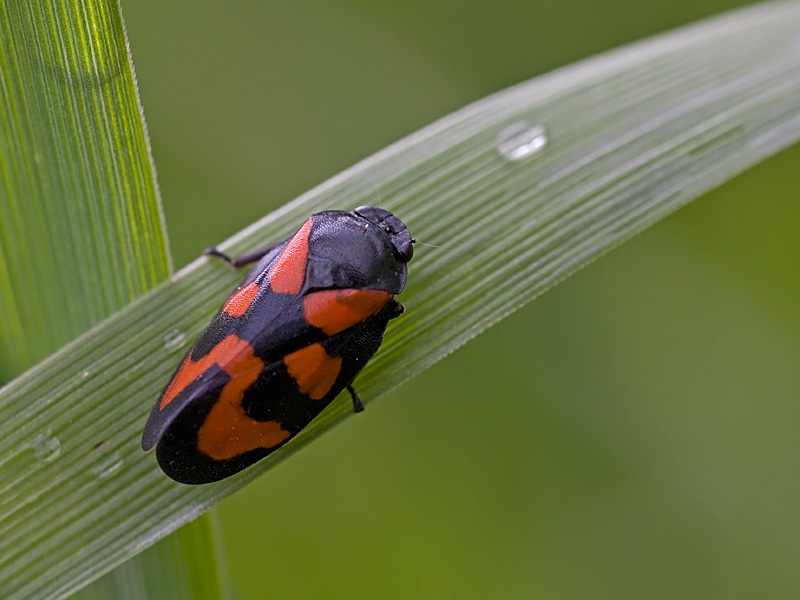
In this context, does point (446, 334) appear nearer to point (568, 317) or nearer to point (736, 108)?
point (736, 108)

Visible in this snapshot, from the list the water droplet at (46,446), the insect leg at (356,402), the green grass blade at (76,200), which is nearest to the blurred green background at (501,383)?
the insect leg at (356,402)

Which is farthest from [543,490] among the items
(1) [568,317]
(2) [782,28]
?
(2) [782,28]

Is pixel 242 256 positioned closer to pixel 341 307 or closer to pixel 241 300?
pixel 241 300

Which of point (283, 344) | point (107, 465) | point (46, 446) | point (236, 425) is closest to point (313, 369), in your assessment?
point (283, 344)

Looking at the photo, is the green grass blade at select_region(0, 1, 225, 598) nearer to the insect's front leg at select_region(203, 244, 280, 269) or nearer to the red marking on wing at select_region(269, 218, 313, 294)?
the insect's front leg at select_region(203, 244, 280, 269)

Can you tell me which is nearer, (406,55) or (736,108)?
(736,108)
